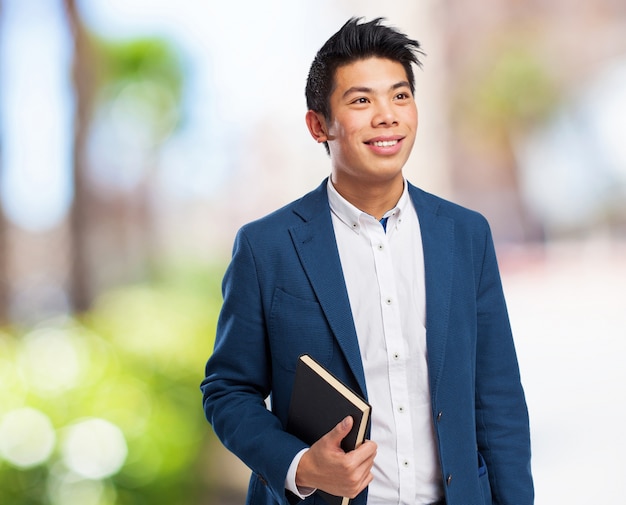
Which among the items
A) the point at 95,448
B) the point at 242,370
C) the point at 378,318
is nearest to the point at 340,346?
the point at 378,318

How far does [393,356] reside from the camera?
1317 millimetres

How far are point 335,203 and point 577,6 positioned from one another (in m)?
5.78

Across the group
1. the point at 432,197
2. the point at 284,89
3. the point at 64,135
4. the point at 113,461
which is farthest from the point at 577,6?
the point at 432,197

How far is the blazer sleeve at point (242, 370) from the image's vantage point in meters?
1.33

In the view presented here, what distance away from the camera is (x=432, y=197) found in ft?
4.85

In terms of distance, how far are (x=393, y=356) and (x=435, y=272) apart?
0.53 ft

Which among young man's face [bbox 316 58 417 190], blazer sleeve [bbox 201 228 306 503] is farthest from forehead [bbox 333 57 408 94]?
blazer sleeve [bbox 201 228 306 503]

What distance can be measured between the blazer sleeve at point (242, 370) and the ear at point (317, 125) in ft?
0.71

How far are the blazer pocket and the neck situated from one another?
198 mm

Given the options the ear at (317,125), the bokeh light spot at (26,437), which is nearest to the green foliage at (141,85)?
the bokeh light spot at (26,437)

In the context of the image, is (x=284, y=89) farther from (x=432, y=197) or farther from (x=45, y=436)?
(x=432, y=197)

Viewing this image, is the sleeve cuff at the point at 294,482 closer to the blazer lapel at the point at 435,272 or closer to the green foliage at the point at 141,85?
the blazer lapel at the point at 435,272

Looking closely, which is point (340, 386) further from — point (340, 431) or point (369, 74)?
point (369, 74)

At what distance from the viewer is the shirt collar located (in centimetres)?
141
